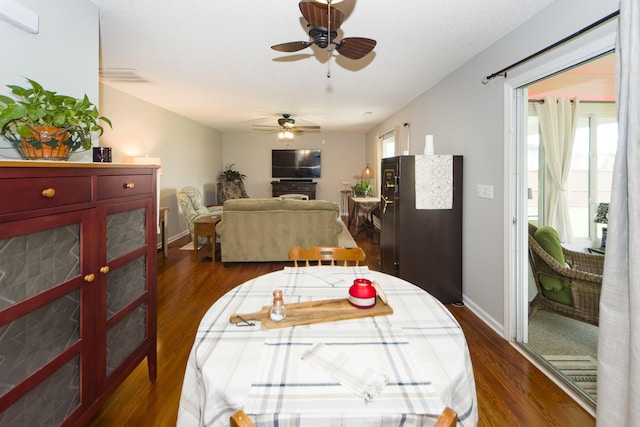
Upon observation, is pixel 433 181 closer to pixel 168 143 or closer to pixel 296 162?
pixel 168 143

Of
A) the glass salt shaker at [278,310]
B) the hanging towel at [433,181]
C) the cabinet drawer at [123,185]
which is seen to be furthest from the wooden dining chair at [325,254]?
the hanging towel at [433,181]

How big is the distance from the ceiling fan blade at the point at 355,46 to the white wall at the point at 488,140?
1.16m

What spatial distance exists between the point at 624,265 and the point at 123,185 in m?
2.29

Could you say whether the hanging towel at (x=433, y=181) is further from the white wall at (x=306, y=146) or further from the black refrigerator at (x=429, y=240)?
the white wall at (x=306, y=146)

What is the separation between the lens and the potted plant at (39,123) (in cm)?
121

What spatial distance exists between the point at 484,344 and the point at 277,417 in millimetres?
2261

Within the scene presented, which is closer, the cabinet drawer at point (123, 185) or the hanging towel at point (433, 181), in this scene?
the cabinet drawer at point (123, 185)

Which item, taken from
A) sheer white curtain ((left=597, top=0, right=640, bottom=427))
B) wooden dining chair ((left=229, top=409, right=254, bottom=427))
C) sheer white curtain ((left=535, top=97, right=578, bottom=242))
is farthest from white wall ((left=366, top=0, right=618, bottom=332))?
wooden dining chair ((left=229, top=409, right=254, bottom=427))

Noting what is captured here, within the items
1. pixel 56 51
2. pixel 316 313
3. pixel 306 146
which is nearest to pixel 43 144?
pixel 56 51

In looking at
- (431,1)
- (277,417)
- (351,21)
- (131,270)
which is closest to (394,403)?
(277,417)

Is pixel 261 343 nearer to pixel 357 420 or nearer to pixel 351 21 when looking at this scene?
pixel 357 420

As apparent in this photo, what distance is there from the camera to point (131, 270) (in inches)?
65.6

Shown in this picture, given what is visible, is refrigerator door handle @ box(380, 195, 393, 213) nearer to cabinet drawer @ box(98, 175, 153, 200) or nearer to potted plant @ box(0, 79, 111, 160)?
cabinet drawer @ box(98, 175, 153, 200)

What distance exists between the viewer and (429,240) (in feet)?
10.4
